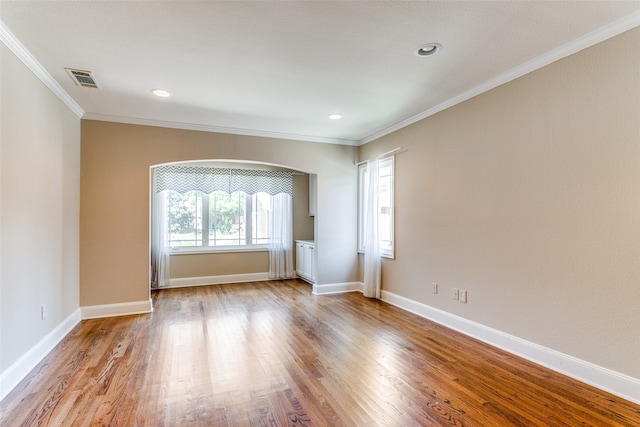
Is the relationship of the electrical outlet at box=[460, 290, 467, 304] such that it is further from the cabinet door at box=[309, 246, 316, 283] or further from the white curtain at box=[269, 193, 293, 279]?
the white curtain at box=[269, 193, 293, 279]

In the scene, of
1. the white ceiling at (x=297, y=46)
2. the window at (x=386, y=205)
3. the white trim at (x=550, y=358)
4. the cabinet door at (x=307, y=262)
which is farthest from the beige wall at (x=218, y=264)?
the white trim at (x=550, y=358)

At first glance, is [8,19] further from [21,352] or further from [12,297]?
[21,352]

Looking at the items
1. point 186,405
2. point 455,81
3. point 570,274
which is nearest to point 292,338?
point 186,405

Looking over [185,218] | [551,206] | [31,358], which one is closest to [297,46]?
[551,206]

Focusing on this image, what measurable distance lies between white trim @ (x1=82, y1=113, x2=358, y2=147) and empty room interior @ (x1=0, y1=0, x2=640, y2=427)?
0.03 metres

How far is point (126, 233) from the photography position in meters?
4.15

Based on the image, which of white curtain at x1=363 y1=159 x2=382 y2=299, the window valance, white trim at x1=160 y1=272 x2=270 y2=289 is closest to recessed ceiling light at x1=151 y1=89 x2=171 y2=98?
the window valance

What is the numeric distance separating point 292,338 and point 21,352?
2.19 m

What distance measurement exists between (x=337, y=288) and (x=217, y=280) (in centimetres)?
236

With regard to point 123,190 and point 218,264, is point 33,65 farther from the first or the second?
point 218,264

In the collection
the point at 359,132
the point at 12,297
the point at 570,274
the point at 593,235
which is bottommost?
the point at 12,297

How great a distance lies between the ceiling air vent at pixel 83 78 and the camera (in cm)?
287

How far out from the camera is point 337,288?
5.32 m

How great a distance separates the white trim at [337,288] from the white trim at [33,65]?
3.97 metres
